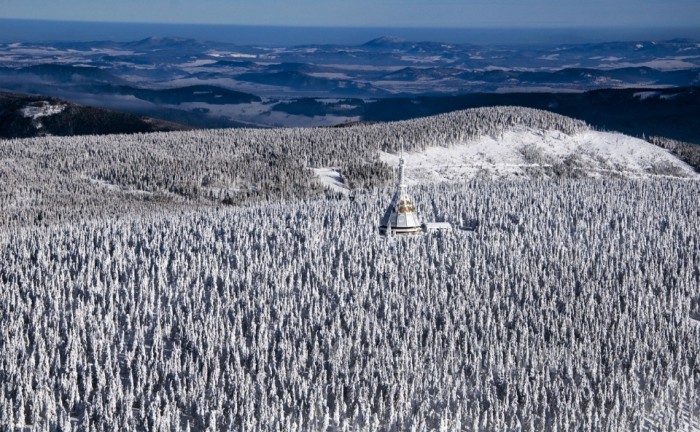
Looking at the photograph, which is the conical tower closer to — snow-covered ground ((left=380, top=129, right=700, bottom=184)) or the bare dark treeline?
the bare dark treeline

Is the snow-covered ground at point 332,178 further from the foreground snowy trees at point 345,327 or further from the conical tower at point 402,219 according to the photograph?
the conical tower at point 402,219

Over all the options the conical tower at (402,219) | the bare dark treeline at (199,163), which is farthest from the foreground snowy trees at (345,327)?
the bare dark treeline at (199,163)

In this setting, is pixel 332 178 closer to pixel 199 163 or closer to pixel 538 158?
pixel 199 163

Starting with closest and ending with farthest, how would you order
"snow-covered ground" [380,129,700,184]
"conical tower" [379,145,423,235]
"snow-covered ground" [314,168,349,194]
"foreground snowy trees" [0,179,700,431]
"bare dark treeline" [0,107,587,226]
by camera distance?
1. "foreground snowy trees" [0,179,700,431]
2. "conical tower" [379,145,423,235]
3. "bare dark treeline" [0,107,587,226]
4. "snow-covered ground" [314,168,349,194]
5. "snow-covered ground" [380,129,700,184]

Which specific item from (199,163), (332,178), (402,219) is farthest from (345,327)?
(199,163)

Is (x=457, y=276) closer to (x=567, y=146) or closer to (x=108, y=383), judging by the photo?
(x=108, y=383)

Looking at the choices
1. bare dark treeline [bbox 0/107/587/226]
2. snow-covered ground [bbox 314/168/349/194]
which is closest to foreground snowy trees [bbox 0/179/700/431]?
bare dark treeline [bbox 0/107/587/226]
